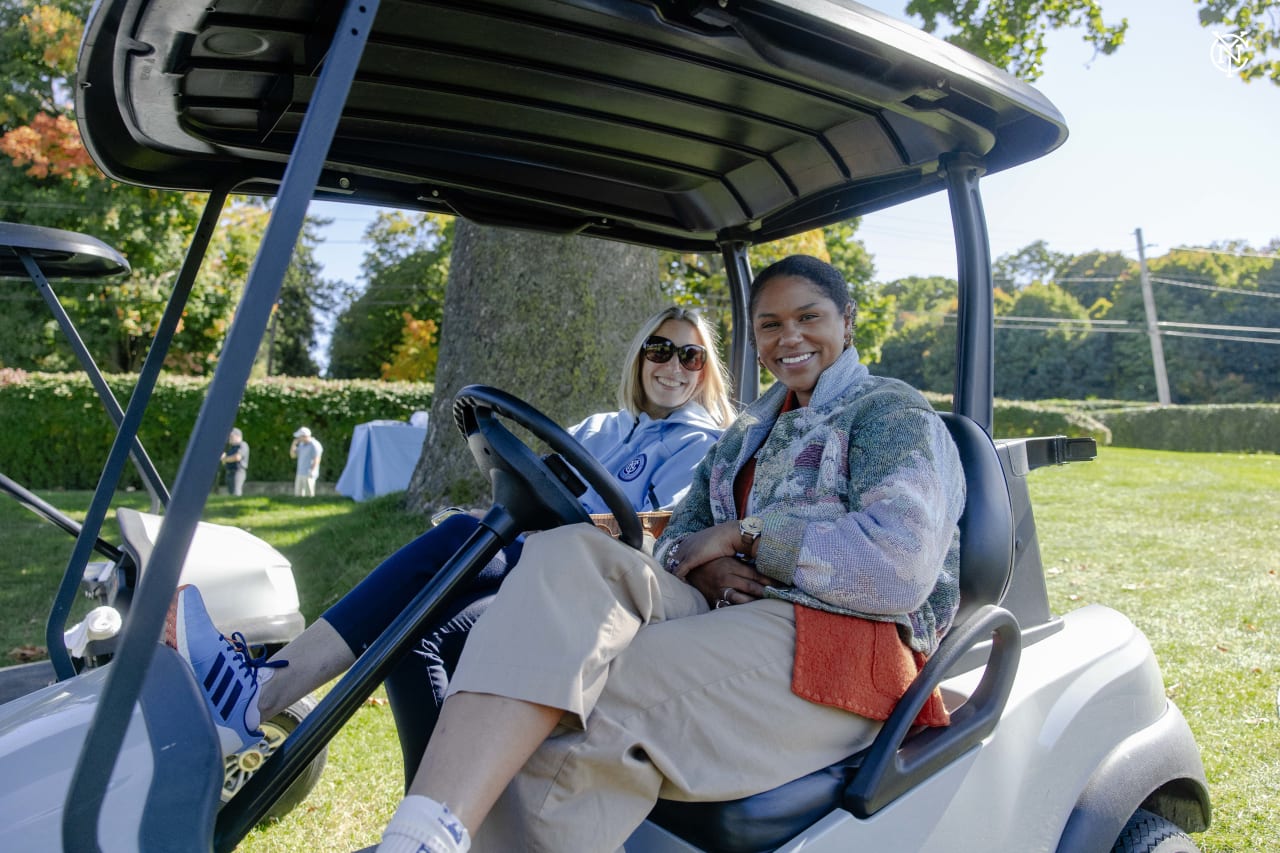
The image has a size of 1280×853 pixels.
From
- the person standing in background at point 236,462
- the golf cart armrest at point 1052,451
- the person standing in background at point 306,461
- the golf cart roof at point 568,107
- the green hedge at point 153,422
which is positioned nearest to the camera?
the golf cart roof at point 568,107

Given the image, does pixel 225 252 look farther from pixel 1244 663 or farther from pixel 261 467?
pixel 1244 663

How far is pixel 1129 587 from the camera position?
19.1ft

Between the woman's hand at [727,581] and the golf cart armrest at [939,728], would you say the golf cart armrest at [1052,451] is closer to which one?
the golf cart armrest at [939,728]

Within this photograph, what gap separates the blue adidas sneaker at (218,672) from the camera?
4.69 feet

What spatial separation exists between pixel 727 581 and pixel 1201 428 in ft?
79.1

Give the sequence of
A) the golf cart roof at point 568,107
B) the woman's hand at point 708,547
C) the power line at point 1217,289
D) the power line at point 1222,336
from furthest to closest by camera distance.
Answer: the power line at point 1217,289
the power line at point 1222,336
the woman's hand at point 708,547
the golf cart roof at point 568,107

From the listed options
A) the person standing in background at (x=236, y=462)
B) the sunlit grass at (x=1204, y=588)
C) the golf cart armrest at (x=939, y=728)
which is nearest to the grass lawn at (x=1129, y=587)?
the sunlit grass at (x=1204, y=588)

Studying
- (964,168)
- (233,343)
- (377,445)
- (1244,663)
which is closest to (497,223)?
(964,168)

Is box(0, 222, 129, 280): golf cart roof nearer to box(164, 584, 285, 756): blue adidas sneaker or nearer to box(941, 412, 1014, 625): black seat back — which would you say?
box(164, 584, 285, 756): blue adidas sneaker

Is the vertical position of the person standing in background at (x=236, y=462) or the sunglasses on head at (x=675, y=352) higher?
the sunglasses on head at (x=675, y=352)

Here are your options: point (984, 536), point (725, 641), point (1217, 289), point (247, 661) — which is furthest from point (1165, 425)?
point (247, 661)

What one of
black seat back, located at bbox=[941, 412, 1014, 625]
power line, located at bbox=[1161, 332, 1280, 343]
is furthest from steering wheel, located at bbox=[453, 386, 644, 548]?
power line, located at bbox=[1161, 332, 1280, 343]

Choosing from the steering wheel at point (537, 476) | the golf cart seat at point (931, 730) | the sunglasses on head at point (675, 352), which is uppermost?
the sunglasses on head at point (675, 352)

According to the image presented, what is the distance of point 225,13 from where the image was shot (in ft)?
4.66
